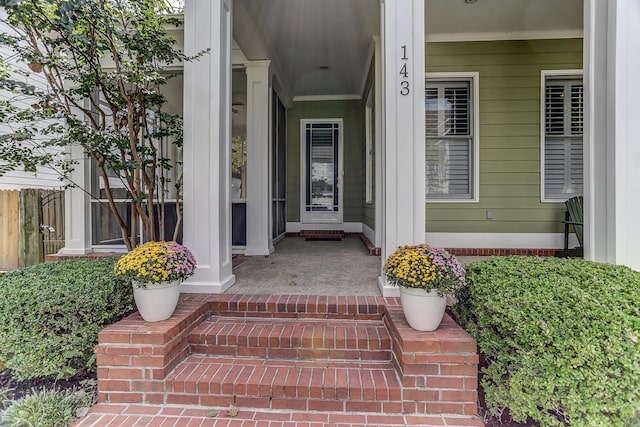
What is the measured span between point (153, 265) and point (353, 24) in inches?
151

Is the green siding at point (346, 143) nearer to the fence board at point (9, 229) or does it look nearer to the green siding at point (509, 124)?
the green siding at point (509, 124)

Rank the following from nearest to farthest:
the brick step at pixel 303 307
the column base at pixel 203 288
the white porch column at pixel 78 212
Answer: the brick step at pixel 303 307
the column base at pixel 203 288
the white porch column at pixel 78 212

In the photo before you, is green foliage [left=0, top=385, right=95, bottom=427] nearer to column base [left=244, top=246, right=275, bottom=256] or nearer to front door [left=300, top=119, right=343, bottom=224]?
column base [left=244, top=246, right=275, bottom=256]

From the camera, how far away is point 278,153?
6.02m

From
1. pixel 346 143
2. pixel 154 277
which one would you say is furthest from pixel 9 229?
pixel 346 143

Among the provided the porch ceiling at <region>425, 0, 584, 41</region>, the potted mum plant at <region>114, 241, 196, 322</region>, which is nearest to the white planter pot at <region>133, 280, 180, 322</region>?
the potted mum plant at <region>114, 241, 196, 322</region>

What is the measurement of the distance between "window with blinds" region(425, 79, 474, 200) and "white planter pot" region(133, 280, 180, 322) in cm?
392

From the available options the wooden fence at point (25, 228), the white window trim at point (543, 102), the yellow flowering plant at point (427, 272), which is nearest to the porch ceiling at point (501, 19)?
the white window trim at point (543, 102)

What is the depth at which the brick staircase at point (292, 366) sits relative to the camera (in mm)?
1830

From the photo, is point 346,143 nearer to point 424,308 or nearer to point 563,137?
point 563,137

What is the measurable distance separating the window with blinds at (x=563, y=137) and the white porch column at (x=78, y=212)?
255 inches

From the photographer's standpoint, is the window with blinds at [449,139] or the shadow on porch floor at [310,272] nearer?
the shadow on porch floor at [310,272]

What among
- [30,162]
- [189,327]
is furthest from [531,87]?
[30,162]

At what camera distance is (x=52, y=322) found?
199 cm
